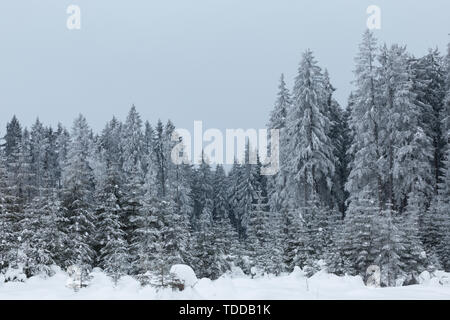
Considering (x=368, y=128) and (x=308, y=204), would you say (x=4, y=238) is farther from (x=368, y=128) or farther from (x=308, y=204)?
(x=368, y=128)

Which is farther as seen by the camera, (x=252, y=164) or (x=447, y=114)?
(x=252, y=164)

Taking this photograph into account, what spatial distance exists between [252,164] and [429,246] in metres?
39.6

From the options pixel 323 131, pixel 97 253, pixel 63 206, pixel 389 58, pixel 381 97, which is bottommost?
pixel 97 253

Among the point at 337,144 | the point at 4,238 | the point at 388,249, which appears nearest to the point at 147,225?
the point at 4,238

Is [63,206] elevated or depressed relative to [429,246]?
elevated

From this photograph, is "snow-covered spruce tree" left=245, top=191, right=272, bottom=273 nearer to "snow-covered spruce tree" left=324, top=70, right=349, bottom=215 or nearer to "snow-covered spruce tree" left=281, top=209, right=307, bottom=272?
"snow-covered spruce tree" left=281, top=209, right=307, bottom=272

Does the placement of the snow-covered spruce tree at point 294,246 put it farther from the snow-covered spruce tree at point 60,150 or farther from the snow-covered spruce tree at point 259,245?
the snow-covered spruce tree at point 60,150

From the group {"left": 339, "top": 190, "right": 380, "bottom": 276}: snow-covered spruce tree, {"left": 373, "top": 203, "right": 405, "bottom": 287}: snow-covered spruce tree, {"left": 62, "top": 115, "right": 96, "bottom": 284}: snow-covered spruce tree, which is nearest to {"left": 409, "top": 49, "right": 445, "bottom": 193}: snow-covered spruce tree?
{"left": 339, "top": 190, "right": 380, "bottom": 276}: snow-covered spruce tree

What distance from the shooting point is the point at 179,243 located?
22.5 m

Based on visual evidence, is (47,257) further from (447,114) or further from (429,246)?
(447,114)

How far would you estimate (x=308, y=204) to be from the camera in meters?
33.1

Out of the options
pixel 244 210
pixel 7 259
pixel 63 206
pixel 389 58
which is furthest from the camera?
pixel 244 210
